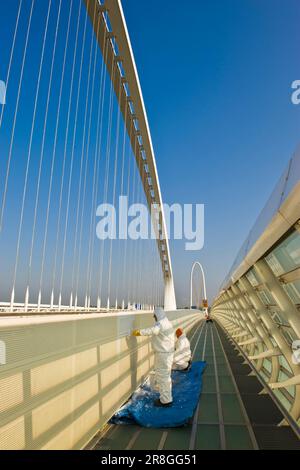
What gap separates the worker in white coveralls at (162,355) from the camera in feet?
14.0

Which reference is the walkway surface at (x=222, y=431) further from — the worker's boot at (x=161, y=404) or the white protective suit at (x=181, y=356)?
the white protective suit at (x=181, y=356)

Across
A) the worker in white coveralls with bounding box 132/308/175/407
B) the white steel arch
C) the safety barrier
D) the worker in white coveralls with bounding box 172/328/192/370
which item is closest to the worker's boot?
the worker in white coveralls with bounding box 132/308/175/407

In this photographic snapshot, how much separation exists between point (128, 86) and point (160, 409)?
1416cm

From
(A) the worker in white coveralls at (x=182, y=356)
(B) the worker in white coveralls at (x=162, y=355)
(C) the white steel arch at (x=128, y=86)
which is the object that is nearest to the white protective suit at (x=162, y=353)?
(B) the worker in white coveralls at (x=162, y=355)

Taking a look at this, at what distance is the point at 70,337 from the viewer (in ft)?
8.42

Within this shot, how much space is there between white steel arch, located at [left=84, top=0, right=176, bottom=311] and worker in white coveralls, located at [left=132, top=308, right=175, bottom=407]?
1120 cm

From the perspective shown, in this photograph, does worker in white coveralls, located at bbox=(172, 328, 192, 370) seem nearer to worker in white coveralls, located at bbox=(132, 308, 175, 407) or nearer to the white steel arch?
worker in white coveralls, located at bbox=(132, 308, 175, 407)

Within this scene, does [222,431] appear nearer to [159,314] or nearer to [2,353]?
[159,314]

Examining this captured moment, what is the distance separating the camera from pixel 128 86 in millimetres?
14867

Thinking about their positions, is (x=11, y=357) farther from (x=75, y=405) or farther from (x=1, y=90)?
(x=1, y=90)

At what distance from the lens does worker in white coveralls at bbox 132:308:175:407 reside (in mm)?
4273

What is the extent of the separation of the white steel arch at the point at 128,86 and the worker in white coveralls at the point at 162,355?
1120 cm
